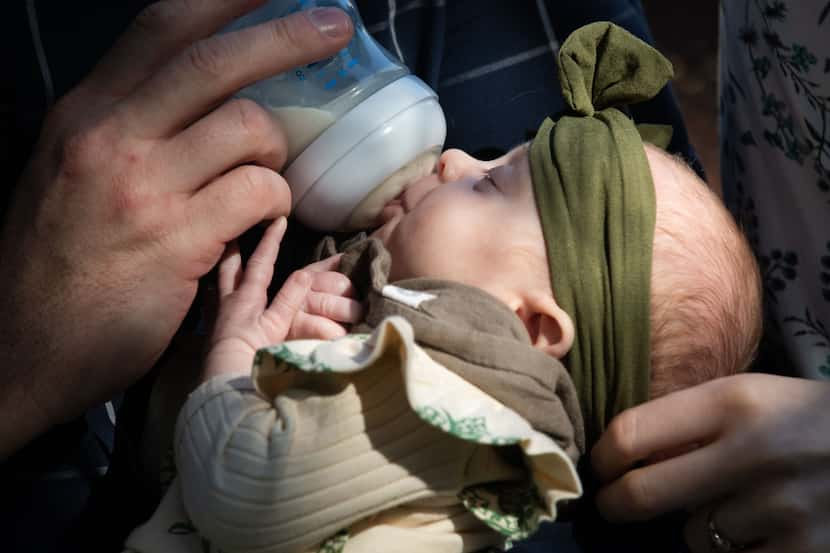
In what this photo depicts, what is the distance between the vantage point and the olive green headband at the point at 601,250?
3.33 feet

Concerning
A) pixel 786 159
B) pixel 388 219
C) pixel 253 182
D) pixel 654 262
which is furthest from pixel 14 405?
pixel 786 159

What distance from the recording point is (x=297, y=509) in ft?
2.71

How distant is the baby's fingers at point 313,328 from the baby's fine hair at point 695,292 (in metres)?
0.34

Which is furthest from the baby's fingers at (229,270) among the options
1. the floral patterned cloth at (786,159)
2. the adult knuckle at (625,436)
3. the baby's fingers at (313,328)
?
the floral patterned cloth at (786,159)

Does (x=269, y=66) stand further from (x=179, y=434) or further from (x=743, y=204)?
(x=743, y=204)

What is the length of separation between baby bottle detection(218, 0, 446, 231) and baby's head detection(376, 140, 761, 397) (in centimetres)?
5

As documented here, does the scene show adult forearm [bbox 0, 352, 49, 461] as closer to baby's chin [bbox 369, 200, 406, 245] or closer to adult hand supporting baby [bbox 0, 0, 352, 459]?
adult hand supporting baby [bbox 0, 0, 352, 459]

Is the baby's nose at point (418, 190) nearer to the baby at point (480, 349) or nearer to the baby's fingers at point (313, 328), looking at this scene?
the baby at point (480, 349)

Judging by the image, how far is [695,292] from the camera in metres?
1.01

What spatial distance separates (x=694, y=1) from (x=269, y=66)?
2.79m

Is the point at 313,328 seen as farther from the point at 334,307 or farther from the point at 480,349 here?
the point at 480,349

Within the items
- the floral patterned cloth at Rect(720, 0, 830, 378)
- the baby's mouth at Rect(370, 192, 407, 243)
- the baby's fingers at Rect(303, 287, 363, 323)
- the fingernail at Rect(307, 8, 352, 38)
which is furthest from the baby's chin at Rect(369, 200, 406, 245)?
the floral patterned cloth at Rect(720, 0, 830, 378)

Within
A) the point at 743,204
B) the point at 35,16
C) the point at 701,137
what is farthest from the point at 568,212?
the point at 701,137

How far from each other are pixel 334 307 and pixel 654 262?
348 millimetres
